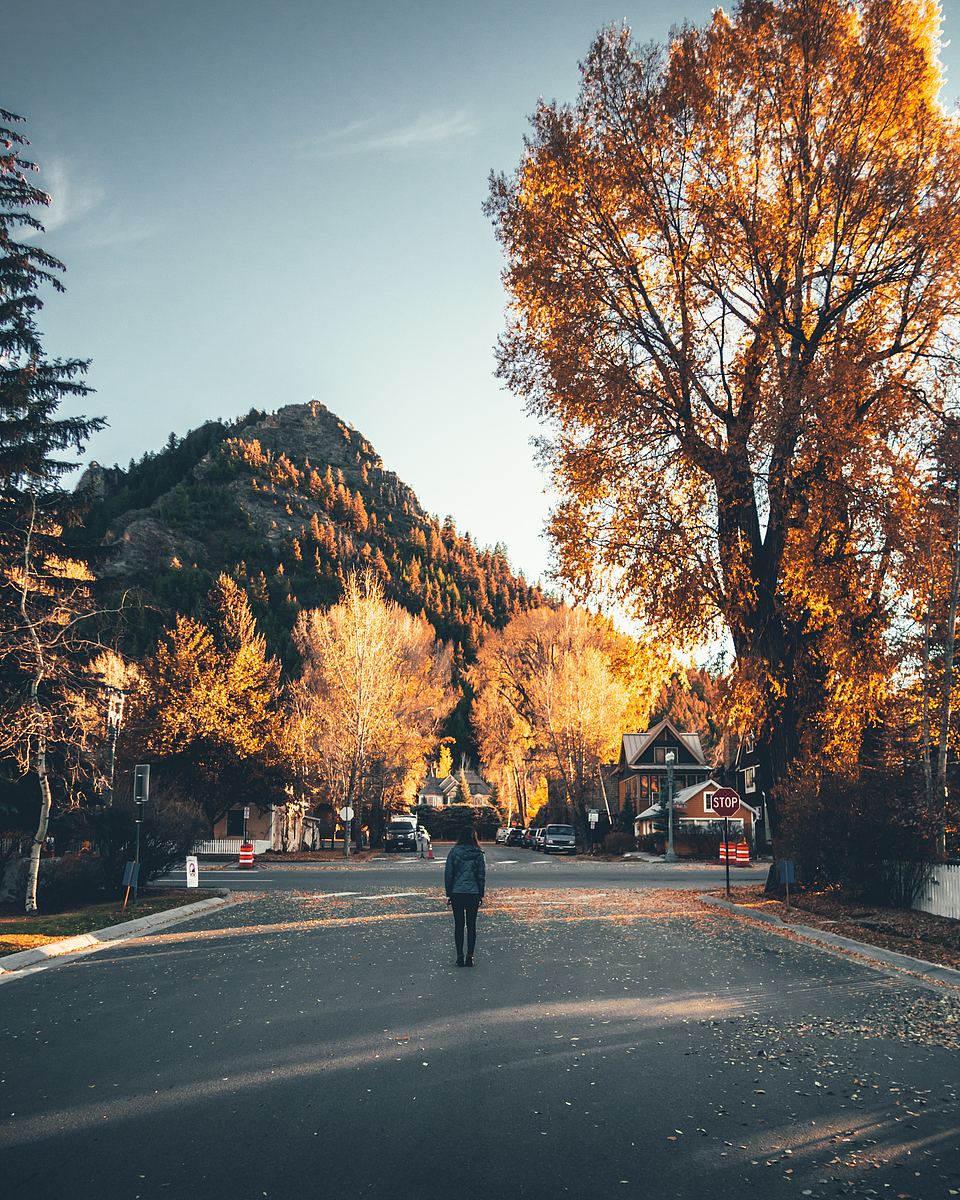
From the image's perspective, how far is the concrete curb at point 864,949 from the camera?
40.4 feet

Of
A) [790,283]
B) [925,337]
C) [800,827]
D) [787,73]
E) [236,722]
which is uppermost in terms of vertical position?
[787,73]

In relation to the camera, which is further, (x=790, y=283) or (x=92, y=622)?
(x=92, y=622)

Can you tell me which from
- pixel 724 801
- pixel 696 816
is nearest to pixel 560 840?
pixel 696 816

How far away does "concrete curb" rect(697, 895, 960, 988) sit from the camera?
12.3 meters

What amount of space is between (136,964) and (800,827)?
44.2 ft

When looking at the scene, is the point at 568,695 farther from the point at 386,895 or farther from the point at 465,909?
the point at 465,909

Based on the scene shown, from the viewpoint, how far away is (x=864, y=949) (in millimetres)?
14750

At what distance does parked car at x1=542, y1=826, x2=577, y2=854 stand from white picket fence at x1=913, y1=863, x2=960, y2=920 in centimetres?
4142

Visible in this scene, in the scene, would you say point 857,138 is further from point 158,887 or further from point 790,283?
point 158,887

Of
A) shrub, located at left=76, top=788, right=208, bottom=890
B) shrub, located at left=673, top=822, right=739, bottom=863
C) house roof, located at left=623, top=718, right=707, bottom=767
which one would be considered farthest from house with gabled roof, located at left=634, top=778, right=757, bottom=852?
shrub, located at left=76, top=788, right=208, bottom=890

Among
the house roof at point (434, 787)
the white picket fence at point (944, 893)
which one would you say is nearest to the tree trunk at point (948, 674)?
the white picket fence at point (944, 893)

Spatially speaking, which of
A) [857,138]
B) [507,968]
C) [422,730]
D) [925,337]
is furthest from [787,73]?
[422,730]

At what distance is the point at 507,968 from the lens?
12609mm

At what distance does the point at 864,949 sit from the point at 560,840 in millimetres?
44695
